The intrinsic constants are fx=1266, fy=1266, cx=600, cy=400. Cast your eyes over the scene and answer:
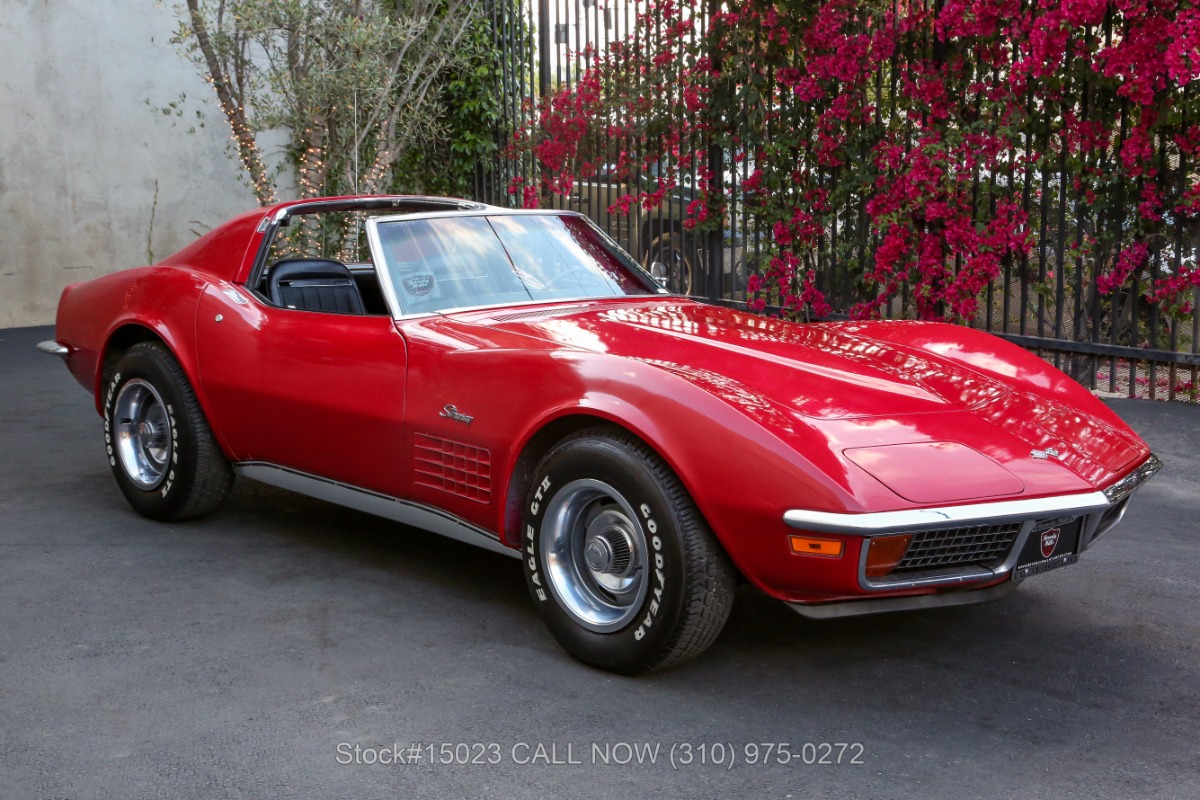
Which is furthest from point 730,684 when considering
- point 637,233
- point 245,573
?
point 637,233

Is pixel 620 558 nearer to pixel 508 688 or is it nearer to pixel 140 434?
pixel 508 688

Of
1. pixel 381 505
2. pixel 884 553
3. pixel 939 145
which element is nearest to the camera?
pixel 884 553

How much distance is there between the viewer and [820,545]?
9.92 ft

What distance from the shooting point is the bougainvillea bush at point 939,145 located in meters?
7.01

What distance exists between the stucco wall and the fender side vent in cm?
920

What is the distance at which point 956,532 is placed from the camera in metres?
3.10

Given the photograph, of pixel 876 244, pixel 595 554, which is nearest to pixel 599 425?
pixel 595 554

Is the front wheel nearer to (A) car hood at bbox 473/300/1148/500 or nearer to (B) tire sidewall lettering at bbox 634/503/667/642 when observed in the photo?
(B) tire sidewall lettering at bbox 634/503/667/642

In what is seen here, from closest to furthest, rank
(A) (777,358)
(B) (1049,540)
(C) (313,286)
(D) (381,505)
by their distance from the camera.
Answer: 1. (B) (1049,540)
2. (A) (777,358)
3. (D) (381,505)
4. (C) (313,286)

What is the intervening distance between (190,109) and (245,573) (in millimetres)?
9232

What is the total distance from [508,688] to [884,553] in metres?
1.05

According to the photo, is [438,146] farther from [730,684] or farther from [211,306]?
[730,684]

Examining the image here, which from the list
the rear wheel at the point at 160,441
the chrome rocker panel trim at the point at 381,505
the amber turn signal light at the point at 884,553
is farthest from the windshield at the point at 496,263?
the amber turn signal light at the point at 884,553

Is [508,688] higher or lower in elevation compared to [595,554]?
lower
